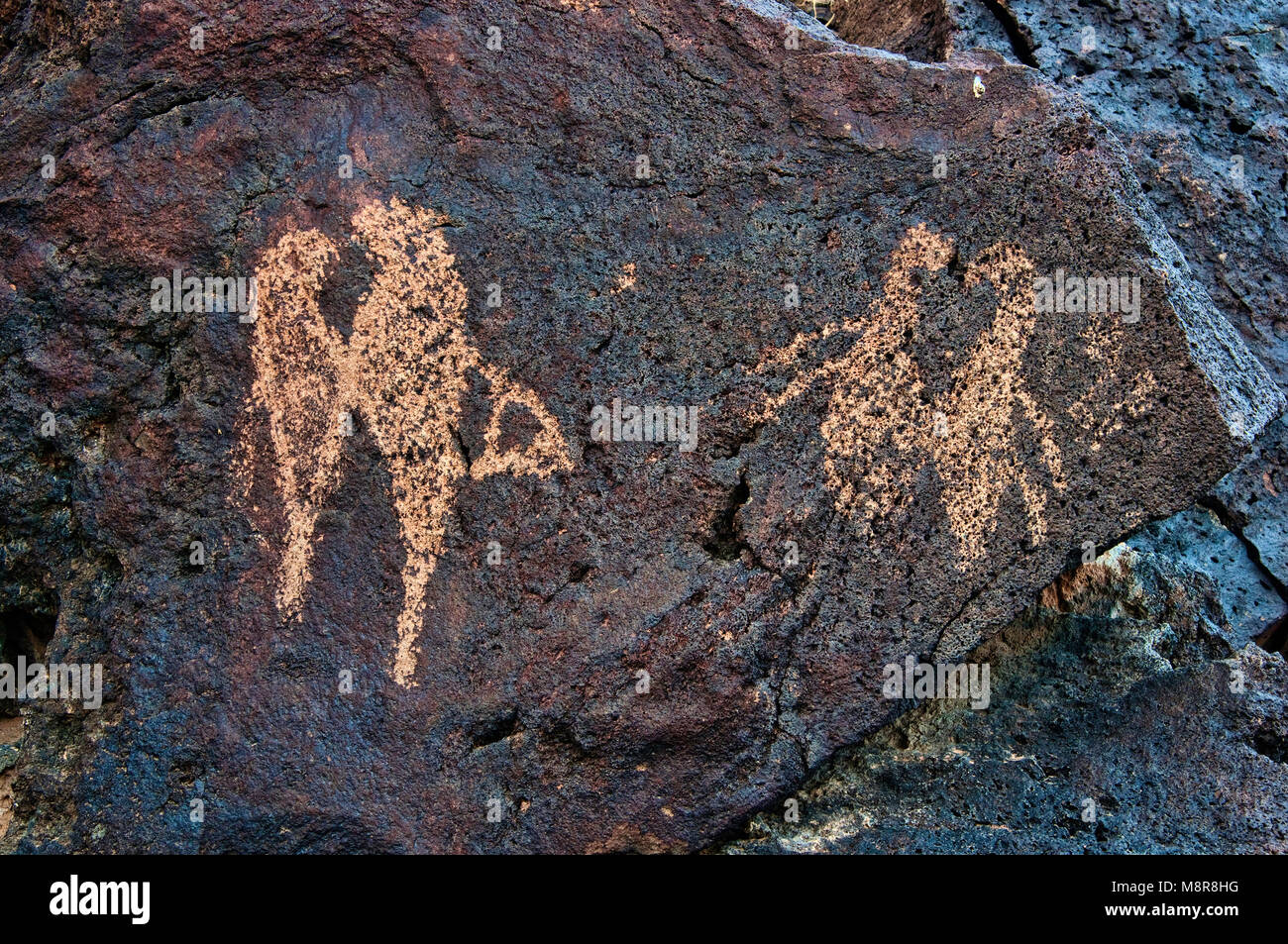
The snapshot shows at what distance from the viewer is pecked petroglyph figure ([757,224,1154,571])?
2.48m

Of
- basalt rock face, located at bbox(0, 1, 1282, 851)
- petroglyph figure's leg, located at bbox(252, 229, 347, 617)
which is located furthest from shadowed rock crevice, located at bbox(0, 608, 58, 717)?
petroglyph figure's leg, located at bbox(252, 229, 347, 617)

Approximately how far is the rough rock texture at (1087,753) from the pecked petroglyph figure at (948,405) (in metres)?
0.39

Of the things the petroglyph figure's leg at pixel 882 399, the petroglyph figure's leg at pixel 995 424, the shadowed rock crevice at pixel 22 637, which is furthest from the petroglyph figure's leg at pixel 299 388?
the petroglyph figure's leg at pixel 995 424

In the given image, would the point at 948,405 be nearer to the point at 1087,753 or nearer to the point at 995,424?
the point at 995,424

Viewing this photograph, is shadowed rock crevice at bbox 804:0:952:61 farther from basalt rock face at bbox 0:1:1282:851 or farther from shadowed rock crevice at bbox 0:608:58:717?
shadowed rock crevice at bbox 0:608:58:717

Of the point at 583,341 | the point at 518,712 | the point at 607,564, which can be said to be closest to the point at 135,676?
the point at 518,712

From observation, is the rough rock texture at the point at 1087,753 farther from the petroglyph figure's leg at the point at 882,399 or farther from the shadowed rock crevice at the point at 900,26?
the shadowed rock crevice at the point at 900,26

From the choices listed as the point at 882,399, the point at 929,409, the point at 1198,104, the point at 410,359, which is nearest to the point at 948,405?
the point at 929,409

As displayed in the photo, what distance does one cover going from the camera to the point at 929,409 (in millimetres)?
2498

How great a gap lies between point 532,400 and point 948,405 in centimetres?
88

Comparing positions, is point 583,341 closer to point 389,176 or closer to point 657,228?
point 657,228

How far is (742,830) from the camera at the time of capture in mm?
2488

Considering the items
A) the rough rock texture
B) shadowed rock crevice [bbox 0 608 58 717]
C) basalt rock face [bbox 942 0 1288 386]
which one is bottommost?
the rough rock texture

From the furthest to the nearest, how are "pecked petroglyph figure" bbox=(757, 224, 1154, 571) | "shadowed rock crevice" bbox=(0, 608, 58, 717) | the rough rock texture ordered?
"shadowed rock crevice" bbox=(0, 608, 58, 717)
"pecked petroglyph figure" bbox=(757, 224, 1154, 571)
the rough rock texture
